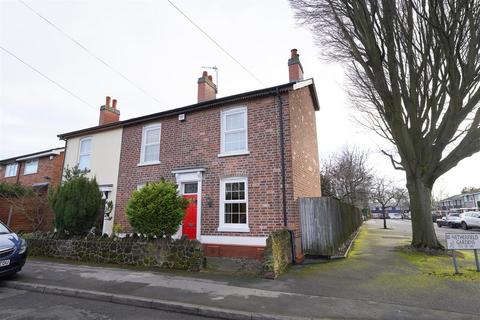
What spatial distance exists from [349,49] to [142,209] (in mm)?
10904

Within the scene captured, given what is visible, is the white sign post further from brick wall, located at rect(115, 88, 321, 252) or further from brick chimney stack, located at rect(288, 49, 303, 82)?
brick chimney stack, located at rect(288, 49, 303, 82)

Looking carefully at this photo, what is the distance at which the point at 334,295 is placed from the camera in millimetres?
5762

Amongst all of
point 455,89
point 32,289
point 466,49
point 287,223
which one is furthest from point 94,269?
point 466,49

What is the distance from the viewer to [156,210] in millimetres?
8414

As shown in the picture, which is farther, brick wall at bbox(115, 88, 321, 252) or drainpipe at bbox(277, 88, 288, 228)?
brick wall at bbox(115, 88, 321, 252)

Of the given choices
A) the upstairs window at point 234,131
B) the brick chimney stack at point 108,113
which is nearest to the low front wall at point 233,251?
the upstairs window at point 234,131

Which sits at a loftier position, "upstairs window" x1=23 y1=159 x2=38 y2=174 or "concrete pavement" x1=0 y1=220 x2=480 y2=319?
"upstairs window" x1=23 y1=159 x2=38 y2=174

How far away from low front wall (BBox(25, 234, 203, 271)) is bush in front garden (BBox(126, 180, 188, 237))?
1.55ft

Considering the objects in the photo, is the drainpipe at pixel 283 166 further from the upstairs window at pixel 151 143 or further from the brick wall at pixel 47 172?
the brick wall at pixel 47 172

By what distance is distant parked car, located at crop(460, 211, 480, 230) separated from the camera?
23.6 m

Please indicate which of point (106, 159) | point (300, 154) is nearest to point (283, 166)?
point (300, 154)

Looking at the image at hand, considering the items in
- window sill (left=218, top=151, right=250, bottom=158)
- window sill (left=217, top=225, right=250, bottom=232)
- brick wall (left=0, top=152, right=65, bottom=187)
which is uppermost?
brick wall (left=0, top=152, right=65, bottom=187)

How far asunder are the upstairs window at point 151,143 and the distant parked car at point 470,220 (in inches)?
1083

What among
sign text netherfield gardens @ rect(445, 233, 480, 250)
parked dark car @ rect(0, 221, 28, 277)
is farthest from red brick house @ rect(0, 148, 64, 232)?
sign text netherfield gardens @ rect(445, 233, 480, 250)
